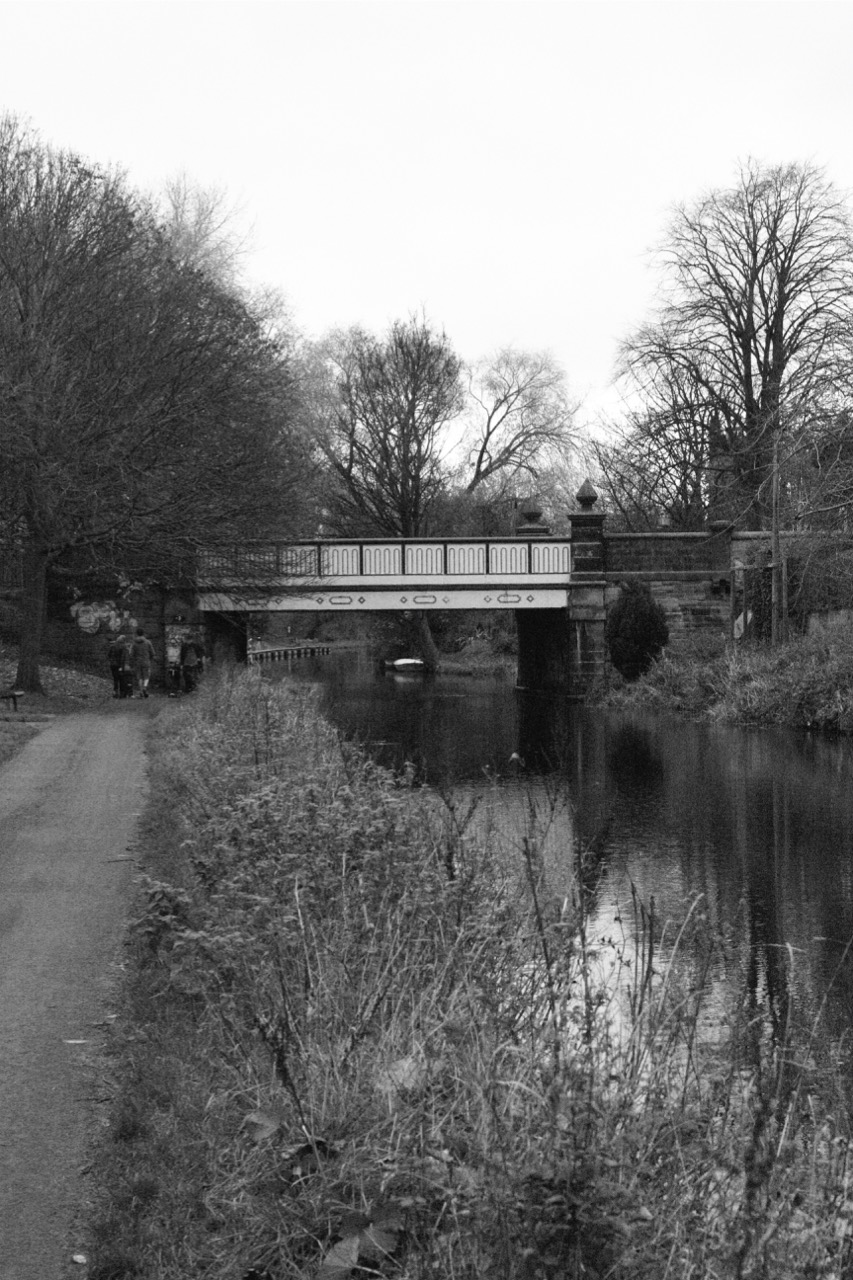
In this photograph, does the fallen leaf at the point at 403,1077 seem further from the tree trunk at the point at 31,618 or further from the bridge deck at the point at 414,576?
the bridge deck at the point at 414,576

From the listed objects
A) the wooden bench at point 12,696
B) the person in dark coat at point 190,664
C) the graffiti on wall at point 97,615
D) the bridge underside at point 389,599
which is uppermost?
the bridge underside at point 389,599

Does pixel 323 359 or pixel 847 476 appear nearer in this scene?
pixel 847 476

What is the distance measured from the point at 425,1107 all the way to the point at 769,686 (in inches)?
915

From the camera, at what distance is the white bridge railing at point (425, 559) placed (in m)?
35.0

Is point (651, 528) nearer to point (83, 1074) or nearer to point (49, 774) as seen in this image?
point (49, 774)

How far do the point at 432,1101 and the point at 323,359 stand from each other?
56085mm

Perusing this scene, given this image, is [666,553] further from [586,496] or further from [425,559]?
[425,559]

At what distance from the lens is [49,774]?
16.2m

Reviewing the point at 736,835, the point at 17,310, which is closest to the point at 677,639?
the point at 17,310

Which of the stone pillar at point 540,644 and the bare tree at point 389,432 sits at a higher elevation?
the bare tree at point 389,432

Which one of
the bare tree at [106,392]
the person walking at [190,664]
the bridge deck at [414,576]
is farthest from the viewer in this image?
the bridge deck at [414,576]

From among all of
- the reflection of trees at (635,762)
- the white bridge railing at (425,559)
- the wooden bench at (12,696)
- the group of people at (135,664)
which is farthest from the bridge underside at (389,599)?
the reflection of trees at (635,762)

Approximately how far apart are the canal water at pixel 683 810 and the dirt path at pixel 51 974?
2.11m

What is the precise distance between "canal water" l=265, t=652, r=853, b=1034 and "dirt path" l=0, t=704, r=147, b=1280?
211 cm
